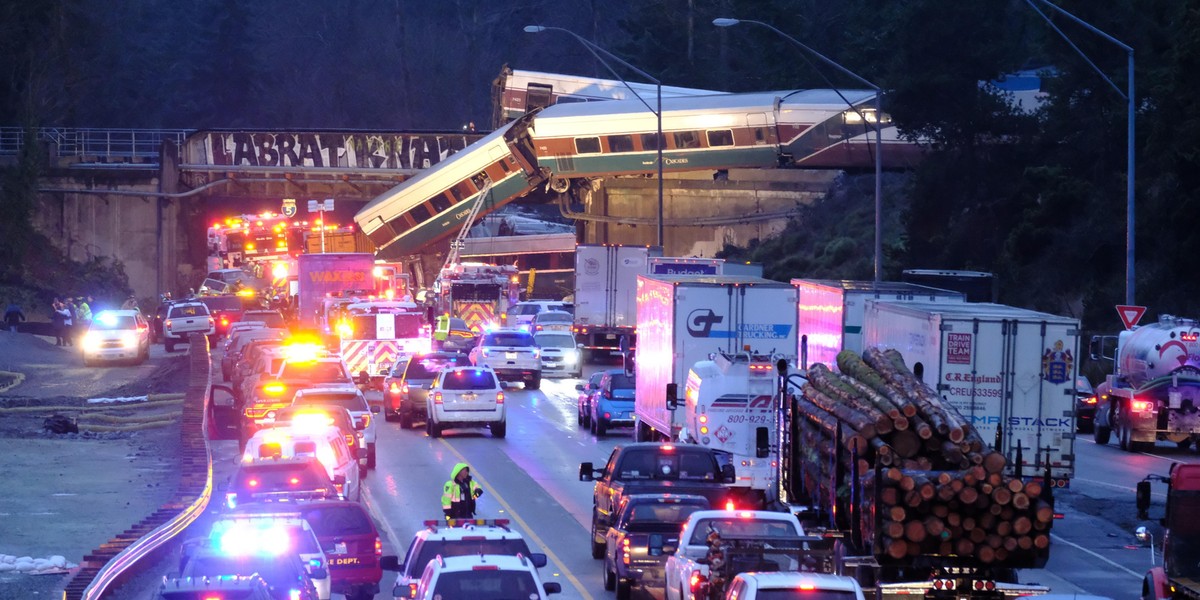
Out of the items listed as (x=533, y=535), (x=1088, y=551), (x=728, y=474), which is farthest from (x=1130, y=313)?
(x=533, y=535)

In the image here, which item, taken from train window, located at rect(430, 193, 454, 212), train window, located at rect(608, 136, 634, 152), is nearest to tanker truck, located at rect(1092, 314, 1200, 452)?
train window, located at rect(608, 136, 634, 152)

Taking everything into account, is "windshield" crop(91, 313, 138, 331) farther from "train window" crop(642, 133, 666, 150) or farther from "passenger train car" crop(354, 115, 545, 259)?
"train window" crop(642, 133, 666, 150)

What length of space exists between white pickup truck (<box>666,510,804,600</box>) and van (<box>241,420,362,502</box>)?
6.37 m

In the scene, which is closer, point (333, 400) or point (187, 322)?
point (333, 400)

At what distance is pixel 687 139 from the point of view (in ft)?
214

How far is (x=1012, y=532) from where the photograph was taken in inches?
611

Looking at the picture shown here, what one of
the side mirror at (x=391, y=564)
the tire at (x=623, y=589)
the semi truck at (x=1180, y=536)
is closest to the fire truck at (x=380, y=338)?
the tire at (x=623, y=589)

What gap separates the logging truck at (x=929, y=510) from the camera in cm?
1549

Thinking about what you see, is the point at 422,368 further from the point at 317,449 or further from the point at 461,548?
the point at 461,548

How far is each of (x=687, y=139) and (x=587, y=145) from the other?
3.79 metres

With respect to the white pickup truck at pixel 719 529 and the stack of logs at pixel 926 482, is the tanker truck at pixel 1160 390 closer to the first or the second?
the stack of logs at pixel 926 482

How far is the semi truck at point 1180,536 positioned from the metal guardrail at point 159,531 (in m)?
10.1

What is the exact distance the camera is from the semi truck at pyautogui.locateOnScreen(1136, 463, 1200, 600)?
15.6 metres

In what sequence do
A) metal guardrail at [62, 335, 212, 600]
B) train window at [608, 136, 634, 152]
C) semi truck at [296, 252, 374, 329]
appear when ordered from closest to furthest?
metal guardrail at [62, 335, 212, 600], semi truck at [296, 252, 374, 329], train window at [608, 136, 634, 152]
